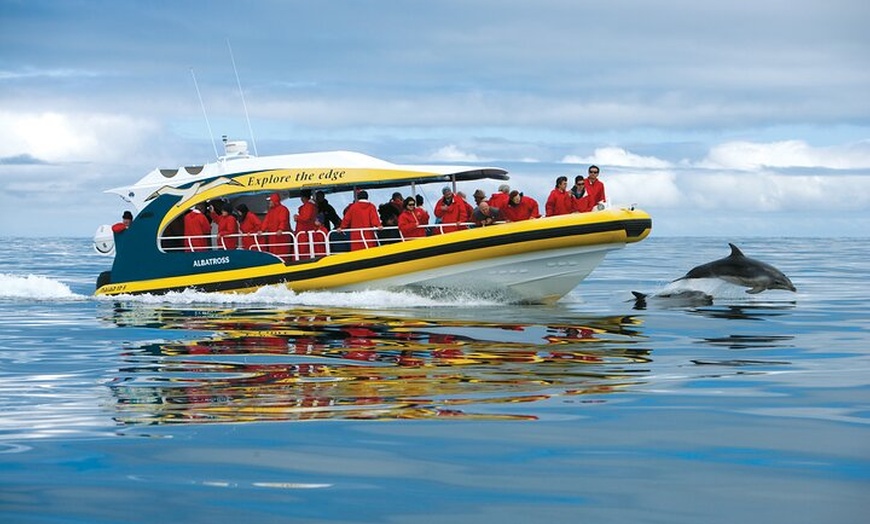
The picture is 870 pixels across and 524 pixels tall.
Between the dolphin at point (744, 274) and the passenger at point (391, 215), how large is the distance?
532 cm

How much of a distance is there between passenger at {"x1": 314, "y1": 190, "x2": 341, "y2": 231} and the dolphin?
6372 mm

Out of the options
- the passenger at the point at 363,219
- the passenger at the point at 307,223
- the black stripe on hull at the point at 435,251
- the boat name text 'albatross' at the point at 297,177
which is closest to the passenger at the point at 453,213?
the black stripe on hull at the point at 435,251

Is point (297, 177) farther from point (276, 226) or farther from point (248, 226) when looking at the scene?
point (248, 226)

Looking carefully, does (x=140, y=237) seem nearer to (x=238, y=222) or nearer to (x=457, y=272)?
(x=238, y=222)

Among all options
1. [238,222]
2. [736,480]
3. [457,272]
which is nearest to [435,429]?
[736,480]

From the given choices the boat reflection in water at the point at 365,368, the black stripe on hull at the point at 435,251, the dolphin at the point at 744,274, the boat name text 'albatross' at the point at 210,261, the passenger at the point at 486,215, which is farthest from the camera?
the dolphin at the point at 744,274

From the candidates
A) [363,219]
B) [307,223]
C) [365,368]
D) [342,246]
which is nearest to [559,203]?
[363,219]

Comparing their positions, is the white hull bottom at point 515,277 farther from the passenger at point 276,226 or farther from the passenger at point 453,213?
the passenger at point 276,226

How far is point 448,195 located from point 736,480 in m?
13.4

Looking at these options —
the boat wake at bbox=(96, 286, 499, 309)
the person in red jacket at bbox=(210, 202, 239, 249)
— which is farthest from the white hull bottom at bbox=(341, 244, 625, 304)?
the person in red jacket at bbox=(210, 202, 239, 249)

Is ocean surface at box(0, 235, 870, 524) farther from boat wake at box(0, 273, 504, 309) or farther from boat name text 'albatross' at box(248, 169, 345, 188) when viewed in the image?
boat name text 'albatross' at box(248, 169, 345, 188)

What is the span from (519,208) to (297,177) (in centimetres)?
384

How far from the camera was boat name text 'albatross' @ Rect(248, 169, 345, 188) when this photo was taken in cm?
1938

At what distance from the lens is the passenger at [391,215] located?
1962cm
